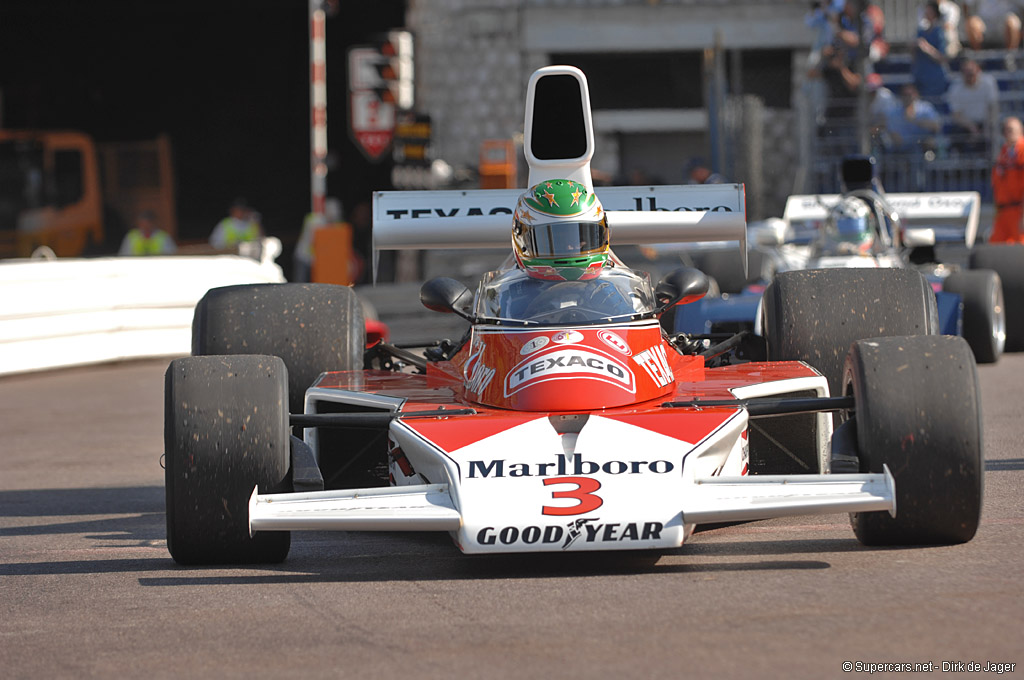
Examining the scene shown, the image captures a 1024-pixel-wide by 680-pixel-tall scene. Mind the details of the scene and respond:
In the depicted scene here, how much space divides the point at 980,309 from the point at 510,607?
28.7 feet

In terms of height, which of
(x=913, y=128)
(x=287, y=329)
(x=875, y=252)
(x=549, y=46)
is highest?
(x=549, y=46)

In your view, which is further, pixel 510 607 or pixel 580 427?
pixel 580 427

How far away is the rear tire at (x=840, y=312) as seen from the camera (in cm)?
764

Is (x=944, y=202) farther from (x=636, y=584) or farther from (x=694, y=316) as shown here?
(x=636, y=584)

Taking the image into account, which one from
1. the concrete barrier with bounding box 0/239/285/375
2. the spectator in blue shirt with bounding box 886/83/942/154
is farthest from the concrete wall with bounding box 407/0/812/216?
the concrete barrier with bounding box 0/239/285/375

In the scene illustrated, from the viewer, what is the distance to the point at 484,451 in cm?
589

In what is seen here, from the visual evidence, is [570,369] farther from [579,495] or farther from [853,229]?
[853,229]

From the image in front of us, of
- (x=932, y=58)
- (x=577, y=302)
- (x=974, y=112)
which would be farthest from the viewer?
(x=932, y=58)

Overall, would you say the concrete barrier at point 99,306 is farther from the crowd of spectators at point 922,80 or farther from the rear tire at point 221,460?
the crowd of spectators at point 922,80

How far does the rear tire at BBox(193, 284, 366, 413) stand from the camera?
8016 mm

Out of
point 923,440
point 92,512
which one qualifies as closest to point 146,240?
point 92,512

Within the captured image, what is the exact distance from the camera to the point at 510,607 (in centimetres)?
526

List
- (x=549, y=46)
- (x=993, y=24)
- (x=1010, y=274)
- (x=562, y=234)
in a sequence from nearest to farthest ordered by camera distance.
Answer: (x=562, y=234)
(x=1010, y=274)
(x=993, y=24)
(x=549, y=46)

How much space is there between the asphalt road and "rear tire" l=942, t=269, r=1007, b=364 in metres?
5.94
